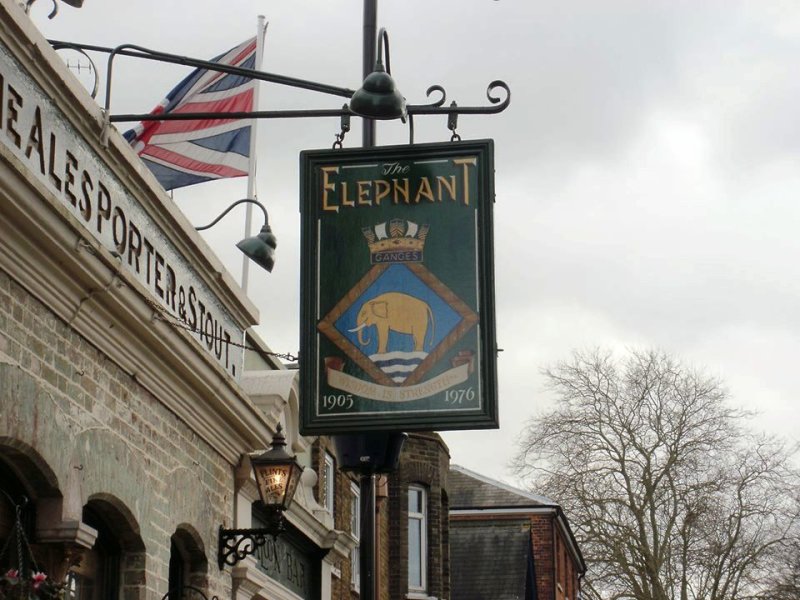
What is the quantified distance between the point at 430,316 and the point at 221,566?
363 centimetres

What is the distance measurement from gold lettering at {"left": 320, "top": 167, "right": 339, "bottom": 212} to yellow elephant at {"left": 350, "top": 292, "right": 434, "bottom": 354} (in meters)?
0.79

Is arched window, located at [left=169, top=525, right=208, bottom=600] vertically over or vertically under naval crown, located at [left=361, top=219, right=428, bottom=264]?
under

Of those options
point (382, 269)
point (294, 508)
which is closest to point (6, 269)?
point (382, 269)

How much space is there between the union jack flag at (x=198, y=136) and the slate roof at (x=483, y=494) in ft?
82.1

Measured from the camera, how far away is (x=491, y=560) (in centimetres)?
3859

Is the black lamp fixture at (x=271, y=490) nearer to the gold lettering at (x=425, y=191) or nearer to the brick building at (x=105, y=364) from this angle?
the brick building at (x=105, y=364)

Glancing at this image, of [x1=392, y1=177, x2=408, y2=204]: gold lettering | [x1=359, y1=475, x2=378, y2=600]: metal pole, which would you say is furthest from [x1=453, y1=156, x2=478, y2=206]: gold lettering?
[x1=359, y1=475, x2=378, y2=600]: metal pole

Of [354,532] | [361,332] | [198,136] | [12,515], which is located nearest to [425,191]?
[361,332]

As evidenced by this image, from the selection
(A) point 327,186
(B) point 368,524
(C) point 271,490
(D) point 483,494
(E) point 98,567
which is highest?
(D) point 483,494

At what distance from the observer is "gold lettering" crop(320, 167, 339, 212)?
10.3m

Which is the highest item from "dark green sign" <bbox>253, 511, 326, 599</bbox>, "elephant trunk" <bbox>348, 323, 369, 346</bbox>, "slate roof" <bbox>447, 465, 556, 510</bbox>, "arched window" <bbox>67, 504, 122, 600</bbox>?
"slate roof" <bbox>447, 465, 556, 510</bbox>

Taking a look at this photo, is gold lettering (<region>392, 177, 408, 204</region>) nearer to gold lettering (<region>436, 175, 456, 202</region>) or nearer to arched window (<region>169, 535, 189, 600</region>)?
gold lettering (<region>436, 175, 456, 202</region>)

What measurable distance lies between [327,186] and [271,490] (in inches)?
117

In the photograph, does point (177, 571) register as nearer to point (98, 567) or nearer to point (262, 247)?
point (98, 567)
